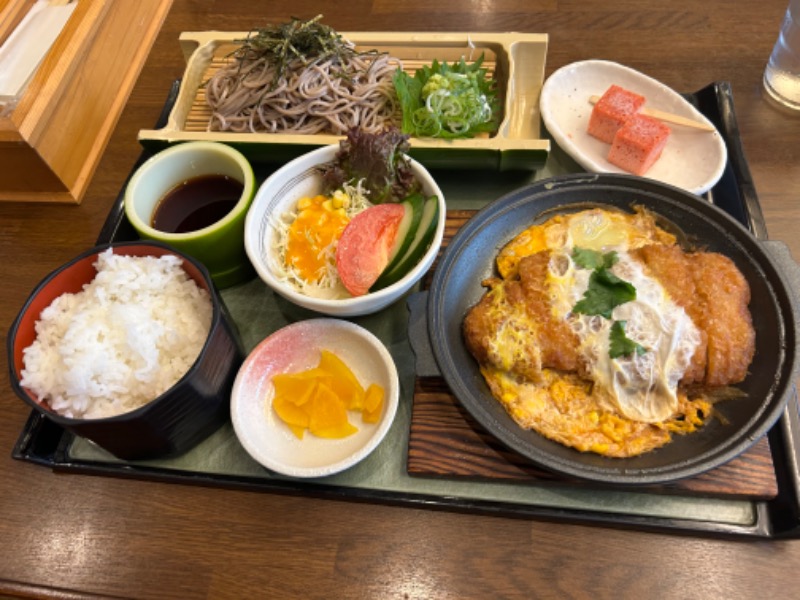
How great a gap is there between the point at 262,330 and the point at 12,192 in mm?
1450

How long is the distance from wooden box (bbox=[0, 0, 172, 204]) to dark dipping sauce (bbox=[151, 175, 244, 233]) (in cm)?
65

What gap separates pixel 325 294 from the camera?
2.01 m

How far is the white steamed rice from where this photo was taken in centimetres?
165

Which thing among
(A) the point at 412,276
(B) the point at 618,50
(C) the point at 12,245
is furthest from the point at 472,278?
(C) the point at 12,245

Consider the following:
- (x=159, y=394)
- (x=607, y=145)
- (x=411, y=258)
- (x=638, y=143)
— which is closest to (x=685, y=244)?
(x=638, y=143)

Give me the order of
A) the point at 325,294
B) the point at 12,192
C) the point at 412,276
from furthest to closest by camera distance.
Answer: the point at 12,192 → the point at 325,294 → the point at 412,276

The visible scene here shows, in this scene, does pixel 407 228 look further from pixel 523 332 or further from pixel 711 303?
pixel 711 303

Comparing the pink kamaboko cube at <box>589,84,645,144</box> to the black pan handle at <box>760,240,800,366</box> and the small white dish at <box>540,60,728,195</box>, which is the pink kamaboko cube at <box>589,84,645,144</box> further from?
the black pan handle at <box>760,240,800,366</box>

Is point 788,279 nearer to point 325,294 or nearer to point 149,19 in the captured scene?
point 325,294

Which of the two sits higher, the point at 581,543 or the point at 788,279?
the point at 788,279

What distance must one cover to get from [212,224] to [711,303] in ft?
5.52

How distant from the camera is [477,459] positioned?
1715 millimetres

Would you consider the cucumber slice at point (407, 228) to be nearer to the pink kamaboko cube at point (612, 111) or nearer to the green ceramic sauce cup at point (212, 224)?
the green ceramic sauce cup at point (212, 224)

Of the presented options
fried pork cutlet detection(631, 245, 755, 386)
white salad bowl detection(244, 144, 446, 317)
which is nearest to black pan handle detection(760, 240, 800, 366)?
fried pork cutlet detection(631, 245, 755, 386)
